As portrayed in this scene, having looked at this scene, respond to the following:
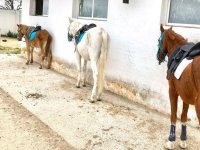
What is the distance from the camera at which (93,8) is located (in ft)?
26.3

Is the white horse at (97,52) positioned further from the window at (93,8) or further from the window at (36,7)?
the window at (36,7)

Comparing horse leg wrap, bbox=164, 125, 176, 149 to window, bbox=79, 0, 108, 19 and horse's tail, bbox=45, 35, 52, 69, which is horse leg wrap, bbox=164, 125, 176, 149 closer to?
window, bbox=79, 0, 108, 19

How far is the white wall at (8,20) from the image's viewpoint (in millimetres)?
23858

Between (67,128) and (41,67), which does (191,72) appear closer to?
(67,128)

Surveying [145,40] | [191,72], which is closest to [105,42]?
[145,40]

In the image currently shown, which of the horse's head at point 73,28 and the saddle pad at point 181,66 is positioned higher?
the horse's head at point 73,28

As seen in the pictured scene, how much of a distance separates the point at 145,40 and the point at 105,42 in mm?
865

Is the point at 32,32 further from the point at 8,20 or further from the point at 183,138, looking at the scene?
the point at 8,20

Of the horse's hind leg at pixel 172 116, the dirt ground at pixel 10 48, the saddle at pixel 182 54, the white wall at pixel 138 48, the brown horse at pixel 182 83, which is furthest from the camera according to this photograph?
the dirt ground at pixel 10 48

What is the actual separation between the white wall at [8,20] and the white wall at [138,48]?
18183 millimetres

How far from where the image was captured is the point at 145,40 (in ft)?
19.9

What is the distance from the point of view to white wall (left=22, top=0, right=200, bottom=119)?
5723 mm

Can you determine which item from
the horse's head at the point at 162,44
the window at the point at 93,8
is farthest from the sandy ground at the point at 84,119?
the window at the point at 93,8

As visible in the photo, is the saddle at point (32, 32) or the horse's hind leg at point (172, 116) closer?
the horse's hind leg at point (172, 116)
